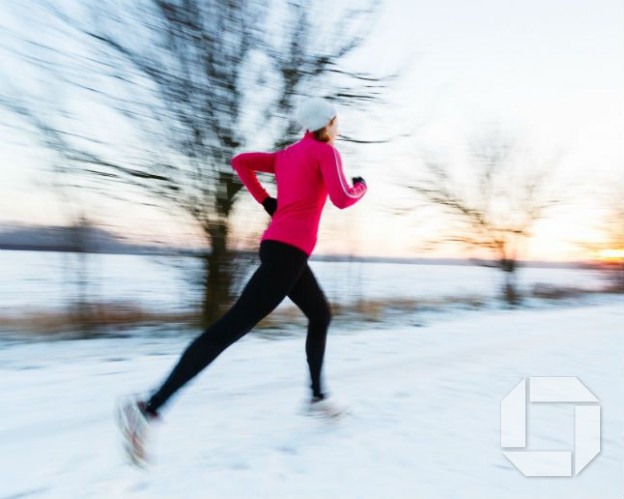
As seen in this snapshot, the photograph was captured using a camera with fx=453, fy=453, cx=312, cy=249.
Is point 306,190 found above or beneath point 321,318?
above

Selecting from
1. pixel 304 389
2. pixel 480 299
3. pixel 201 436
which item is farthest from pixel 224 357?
pixel 480 299

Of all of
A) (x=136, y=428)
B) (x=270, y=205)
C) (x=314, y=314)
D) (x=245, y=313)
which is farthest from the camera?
(x=314, y=314)

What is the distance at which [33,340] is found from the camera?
14.0ft

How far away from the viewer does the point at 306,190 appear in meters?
1.93

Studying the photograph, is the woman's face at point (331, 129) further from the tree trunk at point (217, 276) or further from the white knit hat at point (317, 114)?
the tree trunk at point (217, 276)

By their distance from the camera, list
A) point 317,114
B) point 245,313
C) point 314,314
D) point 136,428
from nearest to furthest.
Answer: point 136,428 → point 245,313 → point 317,114 → point 314,314

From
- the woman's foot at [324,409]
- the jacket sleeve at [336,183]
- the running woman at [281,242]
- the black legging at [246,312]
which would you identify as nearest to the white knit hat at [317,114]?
the running woman at [281,242]

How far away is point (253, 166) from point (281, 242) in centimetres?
46

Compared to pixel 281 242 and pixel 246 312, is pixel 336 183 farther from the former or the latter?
pixel 246 312

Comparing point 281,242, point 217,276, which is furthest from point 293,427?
point 217,276

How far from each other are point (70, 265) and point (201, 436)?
12.6 ft

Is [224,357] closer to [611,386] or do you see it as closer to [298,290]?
[298,290]

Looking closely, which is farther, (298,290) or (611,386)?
(611,386)

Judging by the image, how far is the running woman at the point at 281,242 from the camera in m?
1.74
